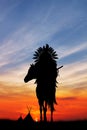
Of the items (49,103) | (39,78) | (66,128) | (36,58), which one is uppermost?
(36,58)

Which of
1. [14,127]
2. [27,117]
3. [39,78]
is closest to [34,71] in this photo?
[39,78]

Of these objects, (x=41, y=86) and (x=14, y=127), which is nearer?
(x=14, y=127)

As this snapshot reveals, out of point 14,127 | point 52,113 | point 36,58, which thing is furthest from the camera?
point 36,58

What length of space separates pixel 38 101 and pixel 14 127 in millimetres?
16353

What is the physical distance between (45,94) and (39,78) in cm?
308

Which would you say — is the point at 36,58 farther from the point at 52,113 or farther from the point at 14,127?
the point at 14,127

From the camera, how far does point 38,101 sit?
4781 cm

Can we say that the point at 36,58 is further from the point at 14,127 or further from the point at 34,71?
the point at 14,127

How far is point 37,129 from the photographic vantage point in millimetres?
30047

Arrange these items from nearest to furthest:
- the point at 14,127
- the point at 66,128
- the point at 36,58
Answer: the point at 66,128 → the point at 14,127 → the point at 36,58

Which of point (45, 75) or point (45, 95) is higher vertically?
point (45, 75)

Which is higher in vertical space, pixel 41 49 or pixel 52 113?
pixel 41 49

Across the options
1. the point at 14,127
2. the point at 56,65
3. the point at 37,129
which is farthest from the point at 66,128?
the point at 56,65

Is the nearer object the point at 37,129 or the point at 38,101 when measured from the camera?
the point at 37,129
